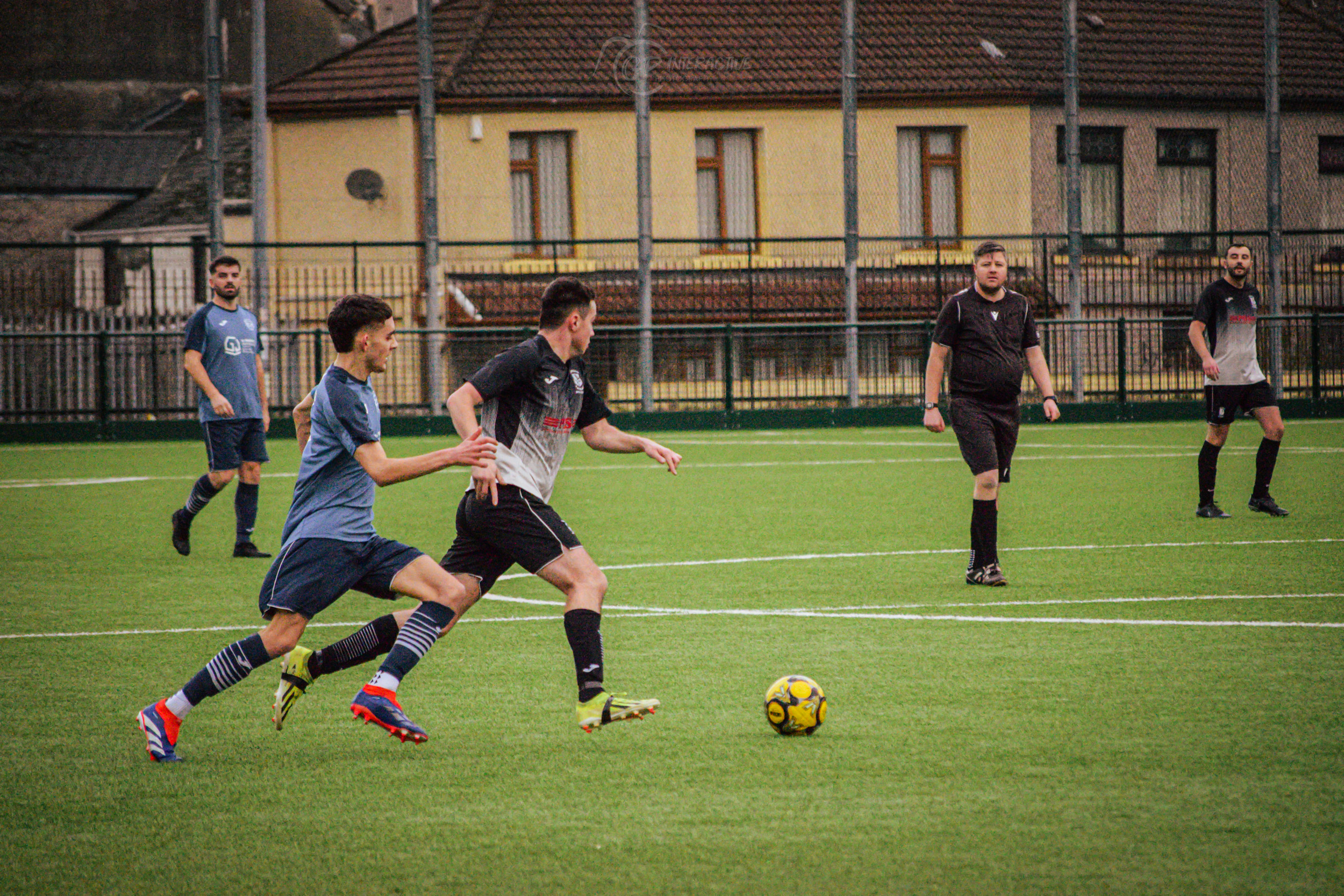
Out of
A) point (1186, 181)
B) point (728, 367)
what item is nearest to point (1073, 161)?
point (1186, 181)

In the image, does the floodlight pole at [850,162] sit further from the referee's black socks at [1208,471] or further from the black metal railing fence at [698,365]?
the referee's black socks at [1208,471]

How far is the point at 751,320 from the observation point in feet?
94.4

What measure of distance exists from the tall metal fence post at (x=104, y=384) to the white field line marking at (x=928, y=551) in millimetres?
15709

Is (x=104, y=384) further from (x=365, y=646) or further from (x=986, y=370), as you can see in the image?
(x=365, y=646)

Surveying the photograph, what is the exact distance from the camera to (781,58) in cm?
3106

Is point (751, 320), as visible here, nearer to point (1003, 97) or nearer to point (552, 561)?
point (1003, 97)

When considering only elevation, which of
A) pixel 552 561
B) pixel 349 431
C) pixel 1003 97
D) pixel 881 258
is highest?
pixel 1003 97

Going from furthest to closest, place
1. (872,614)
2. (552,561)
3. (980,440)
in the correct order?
(980,440) < (872,614) < (552,561)

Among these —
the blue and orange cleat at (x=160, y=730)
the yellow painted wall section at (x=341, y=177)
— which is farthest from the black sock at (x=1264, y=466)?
the yellow painted wall section at (x=341, y=177)

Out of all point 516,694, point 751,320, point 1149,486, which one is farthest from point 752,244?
point 516,694

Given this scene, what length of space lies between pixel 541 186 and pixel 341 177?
12.6 feet

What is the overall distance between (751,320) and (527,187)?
5.23 m

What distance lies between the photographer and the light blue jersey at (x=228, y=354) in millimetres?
11023

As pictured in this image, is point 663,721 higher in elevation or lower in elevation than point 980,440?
lower
